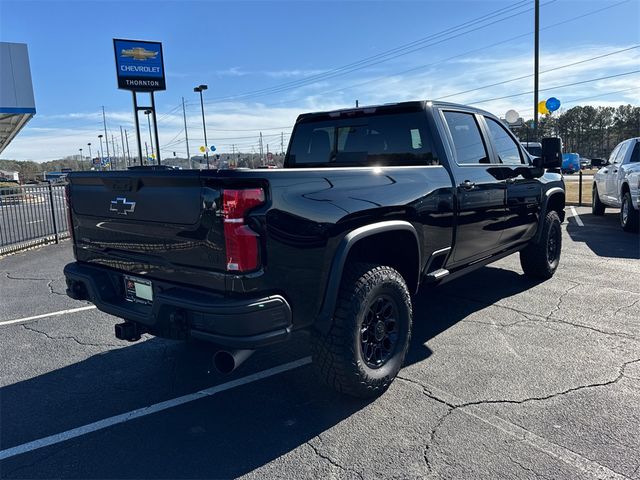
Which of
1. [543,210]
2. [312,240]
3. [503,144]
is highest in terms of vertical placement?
[503,144]

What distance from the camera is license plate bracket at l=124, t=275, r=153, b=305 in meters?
3.06

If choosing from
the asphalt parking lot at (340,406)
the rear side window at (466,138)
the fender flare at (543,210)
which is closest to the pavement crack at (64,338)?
the asphalt parking lot at (340,406)

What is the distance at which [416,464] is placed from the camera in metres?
2.56

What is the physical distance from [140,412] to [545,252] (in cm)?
498

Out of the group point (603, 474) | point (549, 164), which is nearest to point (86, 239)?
point (603, 474)

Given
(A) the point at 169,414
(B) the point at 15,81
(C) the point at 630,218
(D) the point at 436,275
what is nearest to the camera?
(A) the point at 169,414

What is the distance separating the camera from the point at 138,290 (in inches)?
124

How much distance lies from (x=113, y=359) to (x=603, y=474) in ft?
11.8

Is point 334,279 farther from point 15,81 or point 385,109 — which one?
point 15,81

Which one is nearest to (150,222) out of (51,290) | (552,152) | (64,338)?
(64,338)

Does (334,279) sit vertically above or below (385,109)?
below

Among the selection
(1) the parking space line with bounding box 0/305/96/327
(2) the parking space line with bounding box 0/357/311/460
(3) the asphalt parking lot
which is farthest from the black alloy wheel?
(1) the parking space line with bounding box 0/305/96/327

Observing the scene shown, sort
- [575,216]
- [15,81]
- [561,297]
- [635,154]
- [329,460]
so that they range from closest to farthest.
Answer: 1. [329,460]
2. [561,297]
3. [635,154]
4. [575,216]
5. [15,81]

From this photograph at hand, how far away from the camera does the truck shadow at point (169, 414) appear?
2.64 meters
